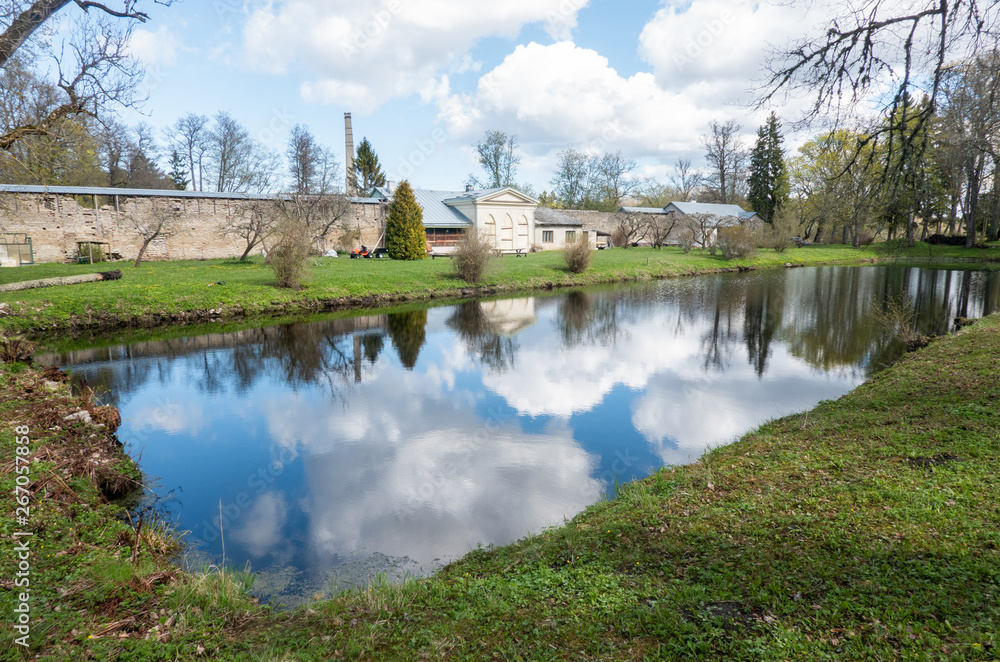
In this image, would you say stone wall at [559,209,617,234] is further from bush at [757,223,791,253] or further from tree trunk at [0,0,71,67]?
tree trunk at [0,0,71,67]

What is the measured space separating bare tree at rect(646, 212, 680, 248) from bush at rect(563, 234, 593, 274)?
69.8 feet

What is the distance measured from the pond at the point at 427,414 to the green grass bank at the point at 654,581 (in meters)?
0.74

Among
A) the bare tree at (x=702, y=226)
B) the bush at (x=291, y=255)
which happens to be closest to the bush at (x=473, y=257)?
the bush at (x=291, y=255)

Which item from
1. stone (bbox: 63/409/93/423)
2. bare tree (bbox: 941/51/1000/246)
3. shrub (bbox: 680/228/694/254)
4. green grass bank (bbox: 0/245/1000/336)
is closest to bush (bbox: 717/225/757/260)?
shrub (bbox: 680/228/694/254)

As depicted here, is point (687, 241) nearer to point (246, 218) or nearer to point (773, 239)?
point (773, 239)

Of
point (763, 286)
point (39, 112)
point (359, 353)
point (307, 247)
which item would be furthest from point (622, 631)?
point (763, 286)

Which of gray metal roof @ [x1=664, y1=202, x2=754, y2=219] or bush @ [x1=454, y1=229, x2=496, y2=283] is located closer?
bush @ [x1=454, y1=229, x2=496, y2=283]

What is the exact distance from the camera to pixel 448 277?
25.3 m

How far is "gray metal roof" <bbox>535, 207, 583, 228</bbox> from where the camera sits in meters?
44.8

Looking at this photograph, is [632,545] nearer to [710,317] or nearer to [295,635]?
[295,635]

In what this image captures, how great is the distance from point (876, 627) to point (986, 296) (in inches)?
912

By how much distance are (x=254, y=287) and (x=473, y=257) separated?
9.36m

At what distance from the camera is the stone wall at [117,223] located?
85.1 ft

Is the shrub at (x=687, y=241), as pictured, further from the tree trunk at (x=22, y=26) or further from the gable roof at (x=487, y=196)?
the tree trunk at (x=22, y=26)
